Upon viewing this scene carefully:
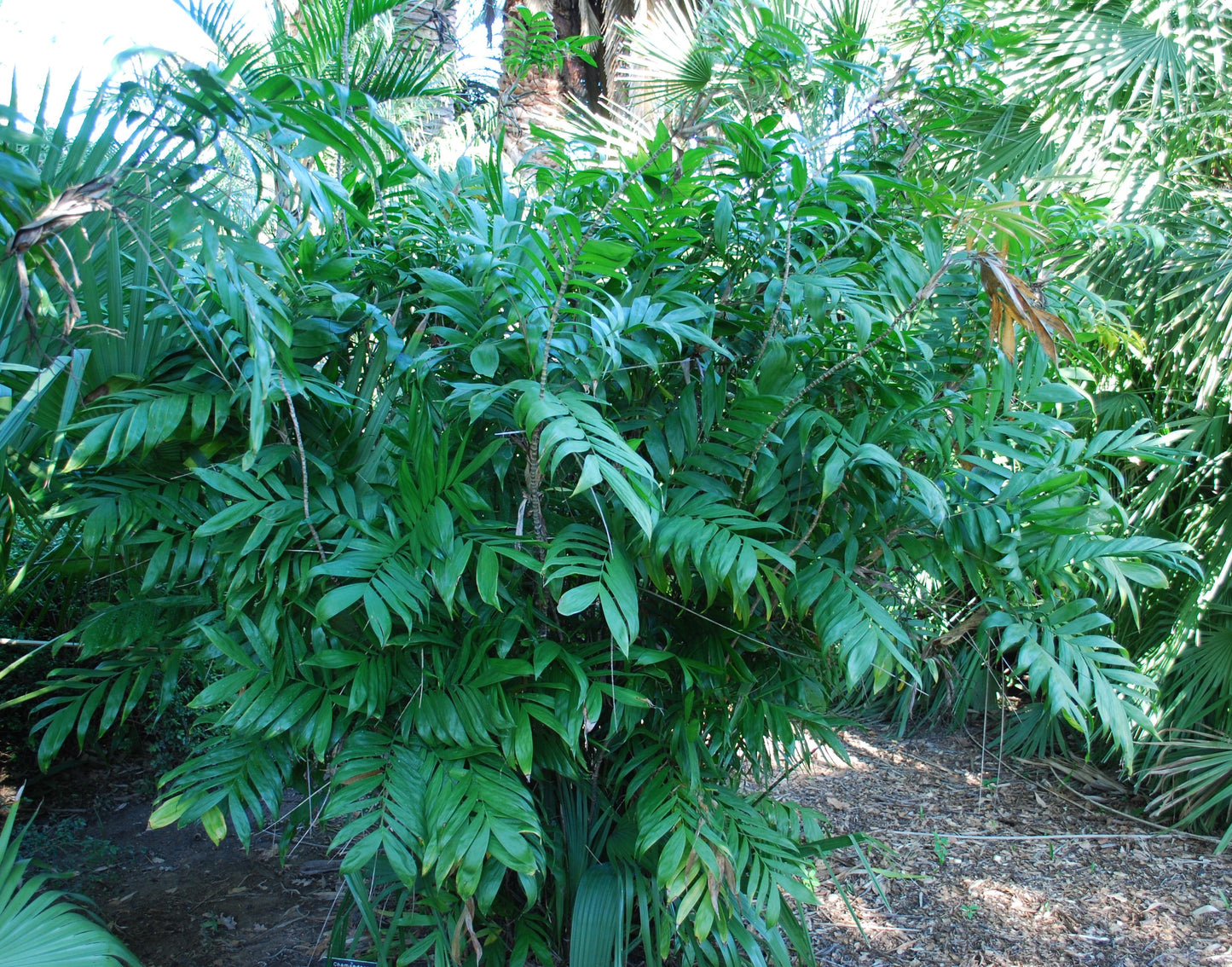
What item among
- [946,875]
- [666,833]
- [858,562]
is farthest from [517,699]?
[946,875]

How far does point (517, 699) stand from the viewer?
4.48ft

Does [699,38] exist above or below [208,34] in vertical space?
above

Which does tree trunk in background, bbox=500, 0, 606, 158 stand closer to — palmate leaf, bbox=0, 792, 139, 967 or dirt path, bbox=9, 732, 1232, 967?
dirt path, bbox=9, 732, 1232, 967

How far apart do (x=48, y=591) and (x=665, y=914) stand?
216cm

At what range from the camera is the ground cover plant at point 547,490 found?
1.22 meters

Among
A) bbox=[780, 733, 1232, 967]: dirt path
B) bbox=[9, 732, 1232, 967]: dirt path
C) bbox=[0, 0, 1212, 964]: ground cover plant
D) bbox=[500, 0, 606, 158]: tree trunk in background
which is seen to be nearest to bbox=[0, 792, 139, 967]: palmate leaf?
bbox=[0, 0, 1212, 964]: ground cover plant

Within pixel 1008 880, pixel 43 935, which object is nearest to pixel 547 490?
pixel 43 935

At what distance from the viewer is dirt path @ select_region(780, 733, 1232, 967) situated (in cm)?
211

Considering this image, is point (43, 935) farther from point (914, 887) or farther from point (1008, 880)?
point (1008, 880)

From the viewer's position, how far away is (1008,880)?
245 centimetres

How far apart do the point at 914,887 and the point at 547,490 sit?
1.87 metres

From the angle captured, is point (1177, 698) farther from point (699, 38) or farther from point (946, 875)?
point (699, 38)

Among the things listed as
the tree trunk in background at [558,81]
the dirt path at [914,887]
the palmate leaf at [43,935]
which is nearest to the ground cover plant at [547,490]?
the palmate leaf at [43,935]

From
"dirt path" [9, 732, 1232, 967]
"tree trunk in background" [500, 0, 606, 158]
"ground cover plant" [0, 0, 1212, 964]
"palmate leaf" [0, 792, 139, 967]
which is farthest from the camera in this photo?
"tree trunk in background" [500, 0, 606, 158]
